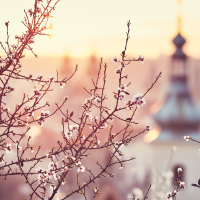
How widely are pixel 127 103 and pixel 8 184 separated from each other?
24.9m

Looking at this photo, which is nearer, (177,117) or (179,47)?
(179,47)

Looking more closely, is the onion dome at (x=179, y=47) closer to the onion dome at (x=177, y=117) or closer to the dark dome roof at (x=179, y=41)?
the dark dome roof at (x=179, y=41)

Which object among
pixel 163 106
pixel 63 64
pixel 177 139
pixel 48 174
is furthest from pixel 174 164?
pixel 63 64

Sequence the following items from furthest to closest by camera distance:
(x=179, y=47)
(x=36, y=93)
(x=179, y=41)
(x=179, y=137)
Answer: (x=179, y=137)
(x=179, y=47)
(x=179, y=41)
(x=36, y=93)

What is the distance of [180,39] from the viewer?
30703 mm

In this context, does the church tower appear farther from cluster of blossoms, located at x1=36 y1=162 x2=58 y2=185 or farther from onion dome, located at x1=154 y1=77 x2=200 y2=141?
cluster of blossoms, located at x1=36 y1=162 x2=58 y2=185

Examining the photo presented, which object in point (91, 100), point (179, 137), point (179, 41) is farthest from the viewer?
point (179, 137)

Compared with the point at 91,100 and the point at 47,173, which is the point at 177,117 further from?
the point at 47,173

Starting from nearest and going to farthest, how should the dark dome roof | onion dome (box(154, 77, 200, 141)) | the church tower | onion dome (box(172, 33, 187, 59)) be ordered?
1. onion dome (box(172, 33, 187, 59))
2. the dark dome roof
3. the church tower
4. onion dome (box(154, 77, 200, 141))

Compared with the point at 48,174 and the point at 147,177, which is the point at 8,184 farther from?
the point at 48,174

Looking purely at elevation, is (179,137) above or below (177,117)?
below

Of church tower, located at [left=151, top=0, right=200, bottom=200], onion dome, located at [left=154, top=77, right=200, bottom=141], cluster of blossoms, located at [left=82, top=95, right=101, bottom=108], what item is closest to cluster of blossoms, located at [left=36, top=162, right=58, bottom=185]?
cluster of blossoms, located at [left=82, top=95, right=101, bottom=108]

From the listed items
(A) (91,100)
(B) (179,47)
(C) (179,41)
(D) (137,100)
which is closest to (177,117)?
(B) (179,47)

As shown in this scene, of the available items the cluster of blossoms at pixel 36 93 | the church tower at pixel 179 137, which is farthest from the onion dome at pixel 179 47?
the cluster of blossoms at pixel 36 93
